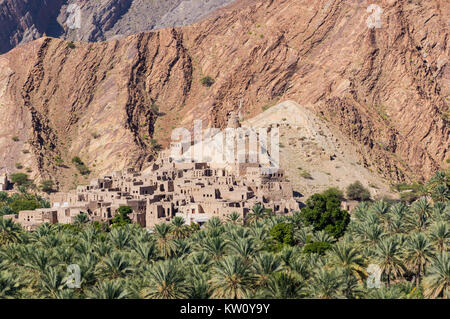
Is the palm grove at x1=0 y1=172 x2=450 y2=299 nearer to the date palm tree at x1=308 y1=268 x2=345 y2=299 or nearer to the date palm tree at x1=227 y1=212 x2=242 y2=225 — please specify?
the date palm tree at x1=308 y1=268 x2=345 y2=299

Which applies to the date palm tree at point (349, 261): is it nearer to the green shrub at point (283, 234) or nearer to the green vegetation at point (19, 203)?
the green shrub at point (283, 234)

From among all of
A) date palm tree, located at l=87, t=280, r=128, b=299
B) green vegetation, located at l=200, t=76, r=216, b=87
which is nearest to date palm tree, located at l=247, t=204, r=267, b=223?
date palm tree, located at l=87, t=280, r=128, b=299

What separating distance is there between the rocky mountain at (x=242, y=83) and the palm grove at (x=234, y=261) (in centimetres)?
7483

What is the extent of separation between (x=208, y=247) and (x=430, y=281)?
20150 mm

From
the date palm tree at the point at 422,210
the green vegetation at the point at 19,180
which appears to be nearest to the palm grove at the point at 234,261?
the date palm tree at the point at 422,210

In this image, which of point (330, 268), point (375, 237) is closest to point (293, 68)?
point (375, 237)

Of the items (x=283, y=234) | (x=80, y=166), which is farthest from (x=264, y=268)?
(x=80, y=166)

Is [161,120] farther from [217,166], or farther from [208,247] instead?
[208,247]

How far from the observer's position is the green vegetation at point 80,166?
144 metres

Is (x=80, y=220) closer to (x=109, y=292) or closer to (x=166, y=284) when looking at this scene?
(x=166, y=284)

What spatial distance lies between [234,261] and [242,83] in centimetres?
12567

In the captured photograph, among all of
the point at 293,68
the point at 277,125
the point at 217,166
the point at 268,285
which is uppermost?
the point at 293,68

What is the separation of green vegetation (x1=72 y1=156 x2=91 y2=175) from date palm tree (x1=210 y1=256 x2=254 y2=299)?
100203 millimetres

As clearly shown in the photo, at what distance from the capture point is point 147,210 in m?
87.3
